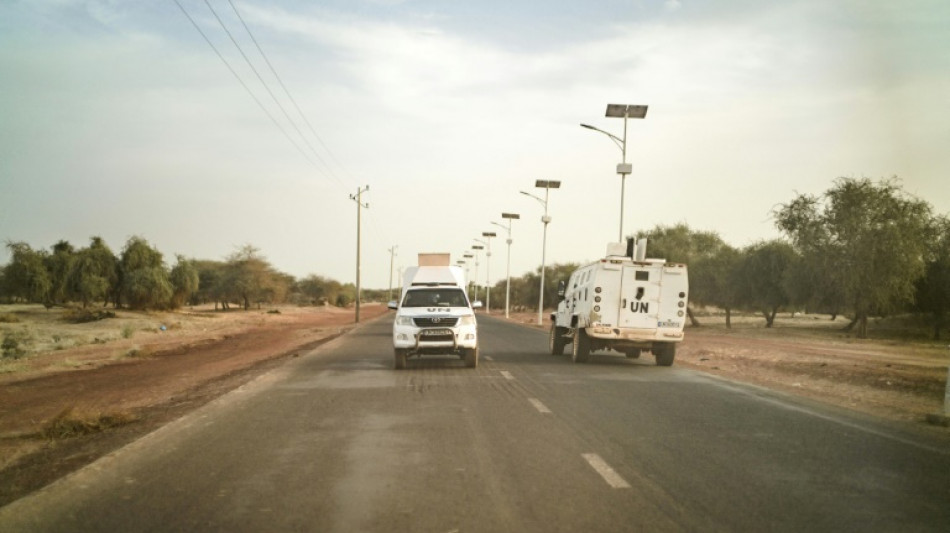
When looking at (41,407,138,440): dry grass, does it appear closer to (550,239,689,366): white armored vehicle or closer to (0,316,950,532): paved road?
(0,316,950,532): paved road

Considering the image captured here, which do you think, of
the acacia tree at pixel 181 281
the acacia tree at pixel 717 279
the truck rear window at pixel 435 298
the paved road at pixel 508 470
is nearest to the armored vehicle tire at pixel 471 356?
the truck rear window at pixel 435 298

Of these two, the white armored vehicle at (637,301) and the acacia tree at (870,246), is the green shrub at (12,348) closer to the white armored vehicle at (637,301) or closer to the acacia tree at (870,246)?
the white armored vehicle at (637,301)

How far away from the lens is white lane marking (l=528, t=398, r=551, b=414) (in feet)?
35.1

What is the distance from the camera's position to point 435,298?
18.7m

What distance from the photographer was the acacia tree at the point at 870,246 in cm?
3847

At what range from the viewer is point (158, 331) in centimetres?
4197

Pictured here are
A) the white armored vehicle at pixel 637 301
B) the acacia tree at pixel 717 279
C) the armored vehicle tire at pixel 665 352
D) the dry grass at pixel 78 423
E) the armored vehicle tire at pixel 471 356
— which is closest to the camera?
the dry grass at pixel 78 423

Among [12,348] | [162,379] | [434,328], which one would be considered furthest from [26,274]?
[434,328]

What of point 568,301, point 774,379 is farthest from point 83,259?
point 774,379

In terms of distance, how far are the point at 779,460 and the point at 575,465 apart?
223cm

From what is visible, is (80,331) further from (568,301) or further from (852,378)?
(852,378)

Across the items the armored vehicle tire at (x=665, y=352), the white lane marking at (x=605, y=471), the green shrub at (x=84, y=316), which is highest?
the armored vehicle tire at (x=665, y=352)

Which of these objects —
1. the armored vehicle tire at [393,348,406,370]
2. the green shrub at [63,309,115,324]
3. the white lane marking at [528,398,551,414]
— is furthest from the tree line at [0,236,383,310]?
the white lane marking at [528,398,551,414]

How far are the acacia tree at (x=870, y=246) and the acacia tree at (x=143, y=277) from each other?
5061cm
